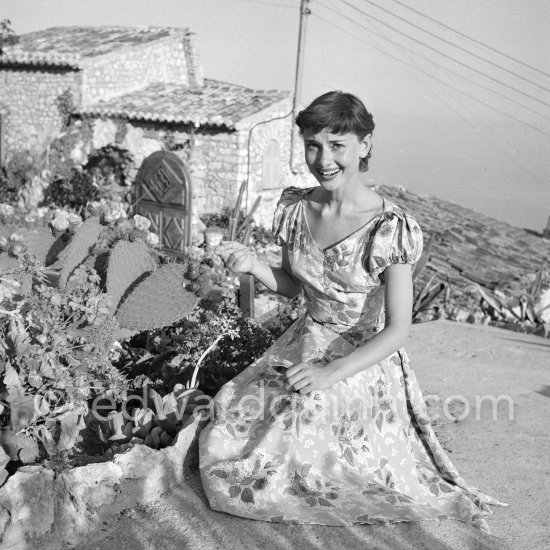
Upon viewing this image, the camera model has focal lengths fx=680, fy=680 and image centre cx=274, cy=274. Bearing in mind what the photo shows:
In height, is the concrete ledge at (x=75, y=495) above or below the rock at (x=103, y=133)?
above

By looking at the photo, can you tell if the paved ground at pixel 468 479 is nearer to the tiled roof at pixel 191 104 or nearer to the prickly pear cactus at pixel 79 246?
the prickly pear cactus at pixel 79 246

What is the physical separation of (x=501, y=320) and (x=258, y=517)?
652cm

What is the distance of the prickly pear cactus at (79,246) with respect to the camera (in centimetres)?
344

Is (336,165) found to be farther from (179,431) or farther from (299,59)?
Result: (299,59)

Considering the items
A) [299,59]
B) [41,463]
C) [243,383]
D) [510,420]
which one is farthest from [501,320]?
[299,59]

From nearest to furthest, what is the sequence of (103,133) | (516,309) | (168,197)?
(516,309)
(168,197)
(103,133)

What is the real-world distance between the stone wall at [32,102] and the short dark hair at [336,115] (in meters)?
12.5

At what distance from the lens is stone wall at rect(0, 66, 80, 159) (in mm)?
13867

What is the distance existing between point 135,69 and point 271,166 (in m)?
3.68

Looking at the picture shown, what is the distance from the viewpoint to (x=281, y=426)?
245 centimetres

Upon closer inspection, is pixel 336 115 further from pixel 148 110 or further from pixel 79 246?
pixel 148 110

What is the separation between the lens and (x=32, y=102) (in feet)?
47.1

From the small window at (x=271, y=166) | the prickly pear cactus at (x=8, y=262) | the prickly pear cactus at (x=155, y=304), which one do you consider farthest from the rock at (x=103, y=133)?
the prickly pear cactus at (x=155, y=304)

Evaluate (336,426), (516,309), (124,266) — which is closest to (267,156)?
(516,309)
